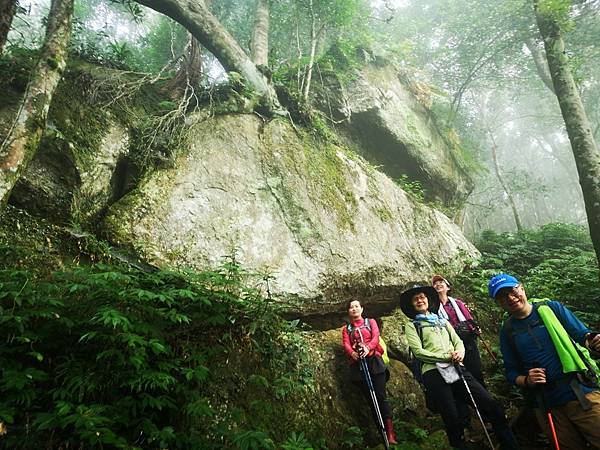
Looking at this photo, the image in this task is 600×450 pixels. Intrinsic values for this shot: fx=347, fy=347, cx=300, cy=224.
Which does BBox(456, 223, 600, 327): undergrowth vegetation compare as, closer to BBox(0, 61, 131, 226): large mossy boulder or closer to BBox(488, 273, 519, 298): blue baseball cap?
BBox(488, 273, 519, 298): blue baseball cap

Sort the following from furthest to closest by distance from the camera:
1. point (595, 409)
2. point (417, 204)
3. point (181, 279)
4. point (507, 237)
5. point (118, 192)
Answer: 1. point (507, 237)
2. point (417, 204)
3. point (118, 192)
4. point (181, 279)
5. point (595, 409)

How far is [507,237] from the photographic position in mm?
12711

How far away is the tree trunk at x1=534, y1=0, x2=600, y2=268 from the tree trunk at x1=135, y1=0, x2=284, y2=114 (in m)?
5.83

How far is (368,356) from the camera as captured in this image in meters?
5.07

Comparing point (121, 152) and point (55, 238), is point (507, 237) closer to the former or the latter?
point (121, 152)

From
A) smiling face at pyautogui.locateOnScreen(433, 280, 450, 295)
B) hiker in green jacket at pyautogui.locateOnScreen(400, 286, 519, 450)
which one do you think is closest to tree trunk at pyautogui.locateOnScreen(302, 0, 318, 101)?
smiling face at pyautogui.locateOnScreen(433, 280, 450, 295)

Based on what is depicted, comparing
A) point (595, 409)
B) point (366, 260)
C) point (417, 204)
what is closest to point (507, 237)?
point (417, 204)

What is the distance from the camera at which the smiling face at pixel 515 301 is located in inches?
131

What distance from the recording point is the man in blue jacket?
2965 mm

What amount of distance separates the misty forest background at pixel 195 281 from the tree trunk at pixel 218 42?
0.03 meters

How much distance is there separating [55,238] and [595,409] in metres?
6.22

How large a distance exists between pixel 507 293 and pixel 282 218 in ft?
13.8

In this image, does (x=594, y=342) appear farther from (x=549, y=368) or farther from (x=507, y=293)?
(x=507, y=293)

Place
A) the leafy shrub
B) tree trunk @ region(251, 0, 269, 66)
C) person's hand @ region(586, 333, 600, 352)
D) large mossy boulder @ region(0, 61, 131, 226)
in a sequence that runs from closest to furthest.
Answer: the leafy shrub → person's hand @ region(586, 333, 600, 352) → large mossy boulder @ region(0, 61, 131, 226) → tree trunk @ region(251, 0, 269, 66)
